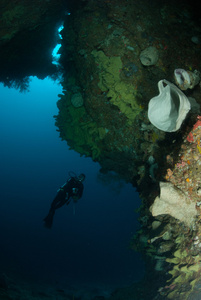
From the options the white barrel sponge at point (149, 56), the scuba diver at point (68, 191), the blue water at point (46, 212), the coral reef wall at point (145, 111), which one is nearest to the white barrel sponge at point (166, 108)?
the coral reef wall at point (145, 111)

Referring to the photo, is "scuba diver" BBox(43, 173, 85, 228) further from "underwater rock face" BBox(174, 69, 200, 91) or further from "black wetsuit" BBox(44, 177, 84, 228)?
"underwater rock face" BBox(174, 69, 200, 91)

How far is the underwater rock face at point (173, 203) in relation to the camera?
7.31ft

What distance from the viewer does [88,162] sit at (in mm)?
73875

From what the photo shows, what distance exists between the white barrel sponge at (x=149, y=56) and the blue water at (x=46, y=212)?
12.1 ft

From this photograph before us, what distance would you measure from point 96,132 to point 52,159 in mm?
71874

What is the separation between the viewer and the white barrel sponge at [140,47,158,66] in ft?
10.2

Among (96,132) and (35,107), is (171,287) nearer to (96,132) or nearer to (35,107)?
(96,132)

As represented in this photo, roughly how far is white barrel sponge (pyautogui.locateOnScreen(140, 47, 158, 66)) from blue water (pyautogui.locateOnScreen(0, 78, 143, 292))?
12.1 ft

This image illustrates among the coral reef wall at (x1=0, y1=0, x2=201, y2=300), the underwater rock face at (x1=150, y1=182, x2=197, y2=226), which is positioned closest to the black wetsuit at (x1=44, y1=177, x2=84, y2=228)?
the coral reef wall at (x1=0, y1=0, x2=201, y2=300)

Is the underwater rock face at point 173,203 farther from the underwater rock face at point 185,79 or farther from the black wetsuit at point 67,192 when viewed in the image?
the black wetsuit at point 67,192

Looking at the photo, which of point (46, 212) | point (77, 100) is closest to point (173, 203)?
point (77, 100)

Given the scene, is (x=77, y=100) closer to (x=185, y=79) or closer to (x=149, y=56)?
(x=149, y=56)

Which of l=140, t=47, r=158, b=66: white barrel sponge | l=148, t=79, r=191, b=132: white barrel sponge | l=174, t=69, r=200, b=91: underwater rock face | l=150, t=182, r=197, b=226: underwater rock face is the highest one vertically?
l=140, t=47, r=158, b=66: white barrel sponge

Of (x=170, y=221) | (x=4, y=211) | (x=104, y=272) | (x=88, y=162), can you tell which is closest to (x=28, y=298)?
(x=170, y=221)
